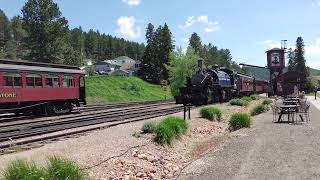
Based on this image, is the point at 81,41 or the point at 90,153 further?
the point at 81,41

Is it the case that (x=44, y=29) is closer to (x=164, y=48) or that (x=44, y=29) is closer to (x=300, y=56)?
(x=164, y=48)

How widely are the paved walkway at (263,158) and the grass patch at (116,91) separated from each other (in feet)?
122

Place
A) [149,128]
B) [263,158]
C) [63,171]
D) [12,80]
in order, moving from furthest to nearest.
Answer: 1. [12,80]
2. [149,128]
3. [263,158]
4. [63,171]

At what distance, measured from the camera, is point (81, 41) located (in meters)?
176

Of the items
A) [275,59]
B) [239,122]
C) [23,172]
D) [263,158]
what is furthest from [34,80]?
[275,59]

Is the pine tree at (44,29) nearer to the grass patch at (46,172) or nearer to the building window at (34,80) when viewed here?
the building window at (34,80)

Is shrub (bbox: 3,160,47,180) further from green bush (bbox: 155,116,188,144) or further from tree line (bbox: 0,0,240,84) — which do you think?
tree line (bbox: 0,0,240,84)

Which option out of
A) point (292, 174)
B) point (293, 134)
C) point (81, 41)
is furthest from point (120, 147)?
point (81, 41)

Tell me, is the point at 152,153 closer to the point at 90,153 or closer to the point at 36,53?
the point at 90,153

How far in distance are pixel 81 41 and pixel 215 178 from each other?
556 feet

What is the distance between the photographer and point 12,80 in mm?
23547

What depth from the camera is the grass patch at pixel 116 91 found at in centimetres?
5766

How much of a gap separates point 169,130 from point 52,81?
12648 millimetres

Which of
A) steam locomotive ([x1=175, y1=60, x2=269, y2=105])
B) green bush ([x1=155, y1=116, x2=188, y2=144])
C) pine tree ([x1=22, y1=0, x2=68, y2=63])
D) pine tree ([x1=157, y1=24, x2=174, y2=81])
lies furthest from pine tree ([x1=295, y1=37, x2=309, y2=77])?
green bush ([x1=155, y1=116, x2=188, y2=144])
